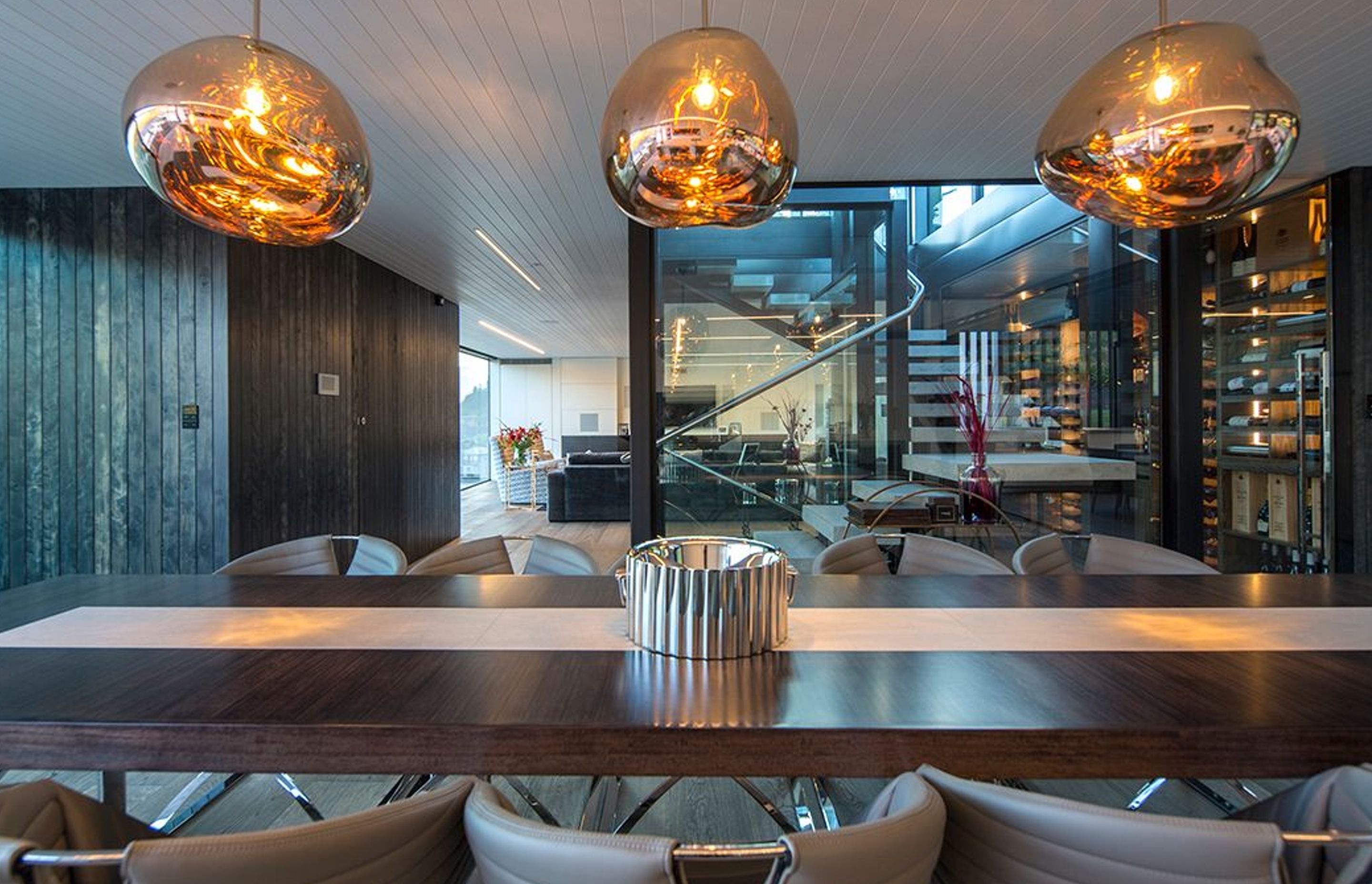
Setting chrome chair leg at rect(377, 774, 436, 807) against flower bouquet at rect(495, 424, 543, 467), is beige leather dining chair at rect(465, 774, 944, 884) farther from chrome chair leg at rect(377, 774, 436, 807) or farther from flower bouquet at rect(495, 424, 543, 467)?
flower bouquet at rect(495, 424, 543, 467)

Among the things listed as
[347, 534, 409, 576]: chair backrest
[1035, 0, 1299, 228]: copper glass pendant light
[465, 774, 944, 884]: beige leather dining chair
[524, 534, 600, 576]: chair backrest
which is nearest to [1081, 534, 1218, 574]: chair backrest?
[1035, 0, 1299, 228]: copper glass pendant light

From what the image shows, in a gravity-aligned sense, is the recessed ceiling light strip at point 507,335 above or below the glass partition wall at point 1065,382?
above

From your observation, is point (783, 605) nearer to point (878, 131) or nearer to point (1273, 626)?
point (1273, 626)

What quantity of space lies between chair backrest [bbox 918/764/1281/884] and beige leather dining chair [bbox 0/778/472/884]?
712 millimetres

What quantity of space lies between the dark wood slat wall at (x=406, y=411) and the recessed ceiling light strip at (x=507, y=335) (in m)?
1.48

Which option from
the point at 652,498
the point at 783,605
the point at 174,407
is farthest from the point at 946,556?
the point at 174,407

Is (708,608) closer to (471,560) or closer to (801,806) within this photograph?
(801,806)

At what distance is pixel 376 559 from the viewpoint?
243cm

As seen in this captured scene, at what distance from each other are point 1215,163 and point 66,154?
15.3ft

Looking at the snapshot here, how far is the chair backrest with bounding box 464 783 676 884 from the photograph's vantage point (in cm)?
75

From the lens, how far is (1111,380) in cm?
398

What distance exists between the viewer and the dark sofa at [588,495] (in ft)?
27.4

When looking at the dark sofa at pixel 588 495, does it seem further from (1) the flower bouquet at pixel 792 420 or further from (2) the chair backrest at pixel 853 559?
(2) the chair backrest at pixel 853 559

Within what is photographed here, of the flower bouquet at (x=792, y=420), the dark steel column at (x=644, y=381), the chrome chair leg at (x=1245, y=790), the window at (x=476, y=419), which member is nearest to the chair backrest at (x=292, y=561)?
the dark steel column at (x=644, y=381)
